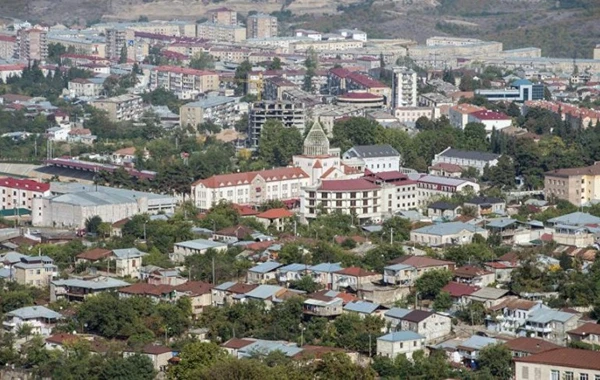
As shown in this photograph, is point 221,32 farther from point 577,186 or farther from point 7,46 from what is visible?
point 577,186

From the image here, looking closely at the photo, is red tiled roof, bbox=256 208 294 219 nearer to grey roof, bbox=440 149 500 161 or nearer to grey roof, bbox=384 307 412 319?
grey roof, bbox=440 149 500 161

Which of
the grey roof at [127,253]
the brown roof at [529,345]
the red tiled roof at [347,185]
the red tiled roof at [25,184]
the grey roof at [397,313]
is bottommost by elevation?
the red tiled roof at [25,184]

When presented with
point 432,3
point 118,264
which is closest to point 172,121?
point 118,264

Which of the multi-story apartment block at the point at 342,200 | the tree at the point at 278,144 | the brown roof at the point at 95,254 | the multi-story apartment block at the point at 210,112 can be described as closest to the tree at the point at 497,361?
the brown roof at the point at 95,254

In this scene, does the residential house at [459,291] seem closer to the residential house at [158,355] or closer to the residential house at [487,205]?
the residential house at [158,355]

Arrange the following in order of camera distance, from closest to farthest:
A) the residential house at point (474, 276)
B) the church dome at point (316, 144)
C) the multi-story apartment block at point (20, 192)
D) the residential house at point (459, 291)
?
the residential house at point (459, 291), the residential house at point (474, 276), the multi-story apartment block at point (20, 192), the church dome at point (316, 144)
